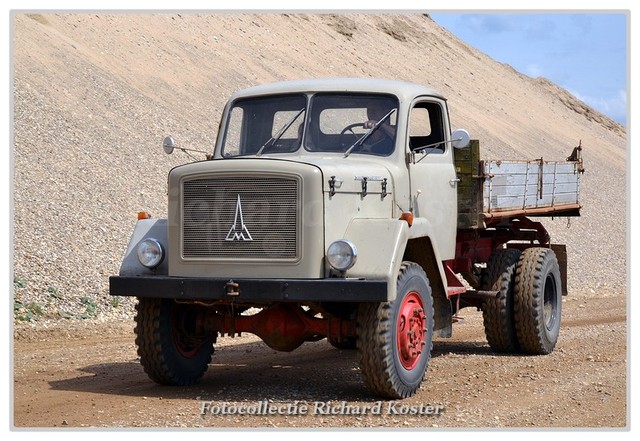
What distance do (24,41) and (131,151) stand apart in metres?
6.22

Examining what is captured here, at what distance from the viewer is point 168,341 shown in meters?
9.49

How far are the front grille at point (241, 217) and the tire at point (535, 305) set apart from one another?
4.13 meters

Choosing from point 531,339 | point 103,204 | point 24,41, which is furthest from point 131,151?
point 531,339

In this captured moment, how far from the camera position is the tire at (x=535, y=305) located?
1177 cm

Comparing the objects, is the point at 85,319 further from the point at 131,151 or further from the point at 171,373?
the point at 131,151

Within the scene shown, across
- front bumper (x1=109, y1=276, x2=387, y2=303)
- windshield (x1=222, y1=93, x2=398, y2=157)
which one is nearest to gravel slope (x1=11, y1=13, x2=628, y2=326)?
windshield (x1=222, y1=93, x2=398, y2=157)

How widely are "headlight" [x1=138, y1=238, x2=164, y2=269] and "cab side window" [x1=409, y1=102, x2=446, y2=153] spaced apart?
271cm

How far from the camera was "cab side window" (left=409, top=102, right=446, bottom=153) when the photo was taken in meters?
10.4

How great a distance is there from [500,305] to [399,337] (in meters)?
3.39

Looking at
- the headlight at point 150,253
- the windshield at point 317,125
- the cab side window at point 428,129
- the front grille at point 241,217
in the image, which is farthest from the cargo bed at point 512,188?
the headlight at point 150,253

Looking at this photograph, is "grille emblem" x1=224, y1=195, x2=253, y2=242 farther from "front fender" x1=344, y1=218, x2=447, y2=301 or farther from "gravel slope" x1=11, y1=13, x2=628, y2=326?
"gravel slope" x1=11, y1=13, x2=628, y2=326

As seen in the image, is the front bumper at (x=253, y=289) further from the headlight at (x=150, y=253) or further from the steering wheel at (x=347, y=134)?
the steering wheel at (x=347, y=134)

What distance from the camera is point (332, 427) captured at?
A: 7656mm

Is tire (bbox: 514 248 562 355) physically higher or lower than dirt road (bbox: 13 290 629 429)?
higher
